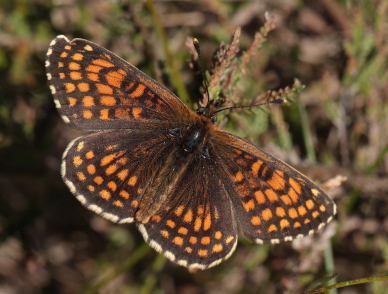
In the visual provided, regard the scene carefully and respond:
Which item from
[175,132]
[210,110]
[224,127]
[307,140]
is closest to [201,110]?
[210,110]

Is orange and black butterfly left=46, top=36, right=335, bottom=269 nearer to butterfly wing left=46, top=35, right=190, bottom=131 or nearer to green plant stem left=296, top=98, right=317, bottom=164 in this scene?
butterfly wing left=46, top=35, right=190, bottom=131

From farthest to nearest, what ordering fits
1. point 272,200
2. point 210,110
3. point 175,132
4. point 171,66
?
1. point 171,66
2. point 175,132
3. point 210,110
4. point 272,200

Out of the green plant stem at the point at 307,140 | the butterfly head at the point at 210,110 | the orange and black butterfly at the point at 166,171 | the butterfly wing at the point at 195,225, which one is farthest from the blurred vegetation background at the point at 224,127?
the butterfly wing at the point at 195,225

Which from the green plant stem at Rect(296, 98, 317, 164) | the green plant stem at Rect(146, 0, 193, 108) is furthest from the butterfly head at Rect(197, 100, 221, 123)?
the green plant stem at Rect(296, 98, 317, 164)

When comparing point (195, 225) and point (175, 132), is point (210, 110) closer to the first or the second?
point (175, 132)

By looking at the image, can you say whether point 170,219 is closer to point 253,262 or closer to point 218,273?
point 253,262

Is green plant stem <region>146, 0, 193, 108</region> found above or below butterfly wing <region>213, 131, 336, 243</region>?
above
